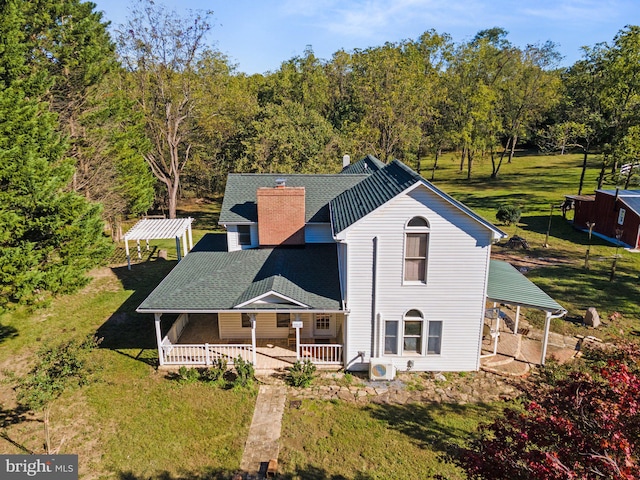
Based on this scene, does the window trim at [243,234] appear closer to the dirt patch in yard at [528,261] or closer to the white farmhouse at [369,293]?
the white farmhouse at [369,293]

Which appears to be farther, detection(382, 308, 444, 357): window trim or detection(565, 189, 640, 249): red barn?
detection(565, 189, 640, 249): red barn

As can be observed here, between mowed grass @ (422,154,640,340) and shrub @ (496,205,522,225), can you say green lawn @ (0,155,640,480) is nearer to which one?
mowed grass @ (422,154,640,340)

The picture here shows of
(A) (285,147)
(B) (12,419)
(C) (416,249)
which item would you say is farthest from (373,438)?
(A) (285,147)

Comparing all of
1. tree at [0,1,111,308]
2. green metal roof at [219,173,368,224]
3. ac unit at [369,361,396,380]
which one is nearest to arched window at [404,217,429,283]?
ac unit at [369,361,396,380]

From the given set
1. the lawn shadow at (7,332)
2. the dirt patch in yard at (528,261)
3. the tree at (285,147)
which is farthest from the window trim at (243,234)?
the dirt patch in yard at (528,261)

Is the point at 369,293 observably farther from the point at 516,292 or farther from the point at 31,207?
the point at 31,207

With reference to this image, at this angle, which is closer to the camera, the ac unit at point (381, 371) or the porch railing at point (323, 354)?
the ac unit at point (381, 371)
